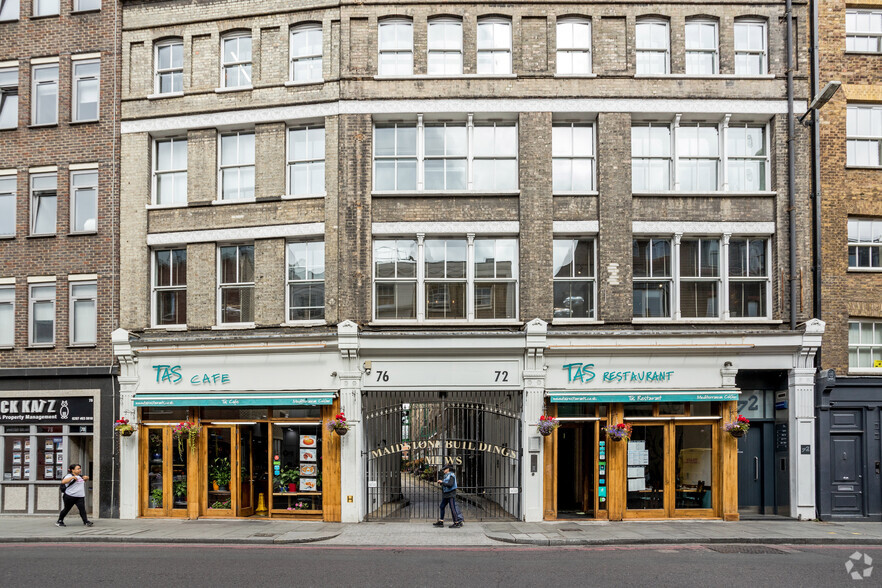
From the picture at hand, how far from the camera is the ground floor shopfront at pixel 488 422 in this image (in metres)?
19.8

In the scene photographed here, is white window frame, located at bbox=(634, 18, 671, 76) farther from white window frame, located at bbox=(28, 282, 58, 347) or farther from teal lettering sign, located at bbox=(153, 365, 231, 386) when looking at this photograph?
white window frame, located at bbox=(28, 282, 58, 347)

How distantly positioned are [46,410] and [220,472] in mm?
5398

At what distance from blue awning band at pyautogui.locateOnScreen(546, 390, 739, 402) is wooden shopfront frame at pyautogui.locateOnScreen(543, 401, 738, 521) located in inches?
16.1

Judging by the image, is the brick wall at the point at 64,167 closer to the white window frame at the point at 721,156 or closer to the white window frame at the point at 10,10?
the white window frame at the point at 10,10

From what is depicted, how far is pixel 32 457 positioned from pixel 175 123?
32.5ft

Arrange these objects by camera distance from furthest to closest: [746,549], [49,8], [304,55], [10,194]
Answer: [49,8] → [10,194] → [304,55] → [746,549]

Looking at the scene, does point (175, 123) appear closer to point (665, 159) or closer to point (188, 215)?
point (188, 215)

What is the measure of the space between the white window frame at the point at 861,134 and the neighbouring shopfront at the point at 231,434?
572 inches

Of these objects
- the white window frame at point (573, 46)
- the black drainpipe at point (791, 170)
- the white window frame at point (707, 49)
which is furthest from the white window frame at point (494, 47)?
the black drainpipe at point (791, 170)

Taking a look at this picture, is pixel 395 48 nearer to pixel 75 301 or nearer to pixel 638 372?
pixel 638 372

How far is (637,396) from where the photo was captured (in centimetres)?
1970

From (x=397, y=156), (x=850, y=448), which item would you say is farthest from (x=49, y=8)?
(x=850, y=448)

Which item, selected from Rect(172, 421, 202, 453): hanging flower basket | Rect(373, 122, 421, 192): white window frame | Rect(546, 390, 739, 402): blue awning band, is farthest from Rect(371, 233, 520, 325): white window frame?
Rect(172, 421, 202, 453): hanging flower basket

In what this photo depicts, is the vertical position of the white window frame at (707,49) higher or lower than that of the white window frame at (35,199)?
higher
